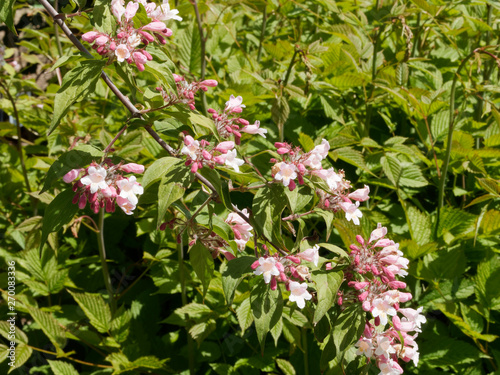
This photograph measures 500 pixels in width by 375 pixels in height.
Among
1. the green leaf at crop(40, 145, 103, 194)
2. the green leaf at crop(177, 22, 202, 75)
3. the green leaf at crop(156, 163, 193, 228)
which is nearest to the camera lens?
the green leaf at crop(156, 163, 193, 228)

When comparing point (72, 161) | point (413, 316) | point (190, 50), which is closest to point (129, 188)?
point (72, 161)

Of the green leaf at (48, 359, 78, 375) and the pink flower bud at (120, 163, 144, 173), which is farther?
the green leaf at (48, 359, 78, 375)

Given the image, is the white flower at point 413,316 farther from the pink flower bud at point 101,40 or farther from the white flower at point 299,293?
the pink flower bud at point 101,40

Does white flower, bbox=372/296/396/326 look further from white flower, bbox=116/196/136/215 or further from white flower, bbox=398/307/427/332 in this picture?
white flower, bbox=116/196/136/215

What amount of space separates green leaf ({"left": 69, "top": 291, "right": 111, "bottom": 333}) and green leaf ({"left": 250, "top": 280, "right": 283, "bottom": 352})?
2.68 ft

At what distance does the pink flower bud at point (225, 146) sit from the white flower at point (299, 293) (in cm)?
32

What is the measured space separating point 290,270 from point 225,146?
0.32 metres

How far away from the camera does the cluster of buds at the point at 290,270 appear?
1081mm

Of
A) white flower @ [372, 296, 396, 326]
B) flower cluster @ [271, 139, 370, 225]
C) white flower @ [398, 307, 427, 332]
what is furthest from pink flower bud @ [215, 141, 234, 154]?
white flower @ [398, 307, 427, 332]

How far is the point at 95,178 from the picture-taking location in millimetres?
1008

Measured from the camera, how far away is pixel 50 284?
6.10 ft

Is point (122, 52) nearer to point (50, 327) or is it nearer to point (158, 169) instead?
point (158, 169)

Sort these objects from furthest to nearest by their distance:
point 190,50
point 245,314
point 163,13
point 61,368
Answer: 1. point 190,50
2. point 61,368
3. point 245,314
4. point 163,13

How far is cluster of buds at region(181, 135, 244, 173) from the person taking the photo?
3.38 feet
